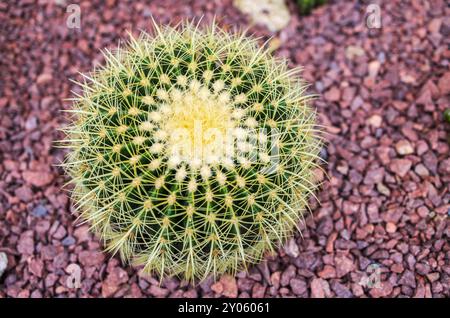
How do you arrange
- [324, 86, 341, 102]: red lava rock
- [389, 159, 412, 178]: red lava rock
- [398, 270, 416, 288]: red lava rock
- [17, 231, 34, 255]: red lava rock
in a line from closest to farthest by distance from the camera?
[398, 270, 416, 288]: red lava rock → [17, 231, 34, 255]: red lava rock → [389, 159, 412, 178]: red lava rock → [324, 86, 341, 102]: red lava rock

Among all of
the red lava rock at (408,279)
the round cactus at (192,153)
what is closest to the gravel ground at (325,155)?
the red lava rock at (408,279)

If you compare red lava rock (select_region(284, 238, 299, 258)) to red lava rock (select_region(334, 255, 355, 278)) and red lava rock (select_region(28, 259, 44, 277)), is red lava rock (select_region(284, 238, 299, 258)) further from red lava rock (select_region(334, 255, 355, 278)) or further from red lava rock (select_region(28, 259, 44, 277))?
red lava rock (select_region(28, 259, 44, 277))

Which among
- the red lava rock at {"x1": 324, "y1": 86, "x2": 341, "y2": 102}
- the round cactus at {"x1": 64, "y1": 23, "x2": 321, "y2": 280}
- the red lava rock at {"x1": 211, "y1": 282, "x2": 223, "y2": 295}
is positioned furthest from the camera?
the red lava rock at {"x1": 324, "y1": 86, "x2": 341, "y2": 102}

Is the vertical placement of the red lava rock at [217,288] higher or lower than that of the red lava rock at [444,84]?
lower

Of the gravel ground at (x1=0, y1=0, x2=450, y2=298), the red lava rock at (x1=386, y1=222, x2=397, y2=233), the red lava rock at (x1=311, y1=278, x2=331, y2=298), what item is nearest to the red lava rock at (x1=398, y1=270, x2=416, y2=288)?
the gravel ground at (x1=0, y1=0, x2=450, y2=298)

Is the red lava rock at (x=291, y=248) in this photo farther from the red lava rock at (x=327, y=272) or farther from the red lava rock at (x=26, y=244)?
the red lava rock at (x=26, y=244)

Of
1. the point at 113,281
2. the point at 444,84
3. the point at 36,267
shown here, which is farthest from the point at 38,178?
the point at 444,84
